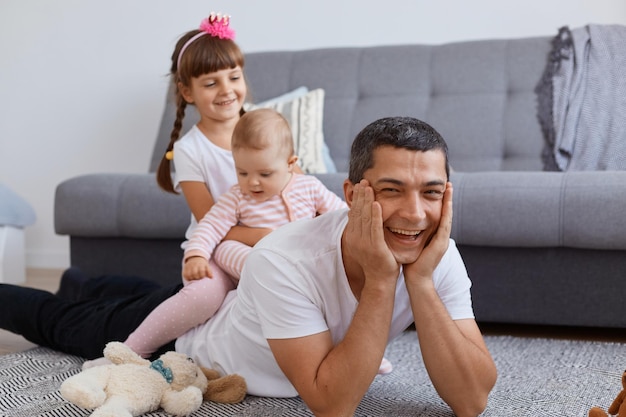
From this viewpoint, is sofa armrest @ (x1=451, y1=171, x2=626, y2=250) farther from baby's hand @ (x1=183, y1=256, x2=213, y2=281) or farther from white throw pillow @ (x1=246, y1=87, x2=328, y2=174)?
baby's hand @ (x1=183, y1=256, x2=213, y2=281)

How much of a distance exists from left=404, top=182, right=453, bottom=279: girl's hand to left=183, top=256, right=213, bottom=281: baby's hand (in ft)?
2.17

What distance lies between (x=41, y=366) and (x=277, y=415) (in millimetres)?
741

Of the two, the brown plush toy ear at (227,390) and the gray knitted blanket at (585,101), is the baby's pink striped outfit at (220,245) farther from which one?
the gray knitted blanket at (585,101)

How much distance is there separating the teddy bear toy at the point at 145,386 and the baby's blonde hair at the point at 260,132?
51 centimetres

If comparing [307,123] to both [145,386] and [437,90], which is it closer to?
[437,90]

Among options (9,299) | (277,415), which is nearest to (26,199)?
(9,299)

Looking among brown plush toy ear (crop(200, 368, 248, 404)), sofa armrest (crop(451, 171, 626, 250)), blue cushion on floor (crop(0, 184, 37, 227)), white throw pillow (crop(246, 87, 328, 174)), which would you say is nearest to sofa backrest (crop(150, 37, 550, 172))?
white throw pillow (crop(246, 87, 328, 174))

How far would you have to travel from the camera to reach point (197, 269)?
195 cm

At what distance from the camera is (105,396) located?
1.60 metres

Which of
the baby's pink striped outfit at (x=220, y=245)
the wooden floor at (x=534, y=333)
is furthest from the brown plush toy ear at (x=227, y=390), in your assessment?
the wooden floor at (x=534, y=333)

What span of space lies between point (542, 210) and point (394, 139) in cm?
111

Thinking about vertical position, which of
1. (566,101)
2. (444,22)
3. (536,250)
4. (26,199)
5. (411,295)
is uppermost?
(444,22)

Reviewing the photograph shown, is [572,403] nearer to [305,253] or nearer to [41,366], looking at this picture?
[305,253]

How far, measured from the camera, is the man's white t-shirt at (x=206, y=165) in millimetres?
2154
